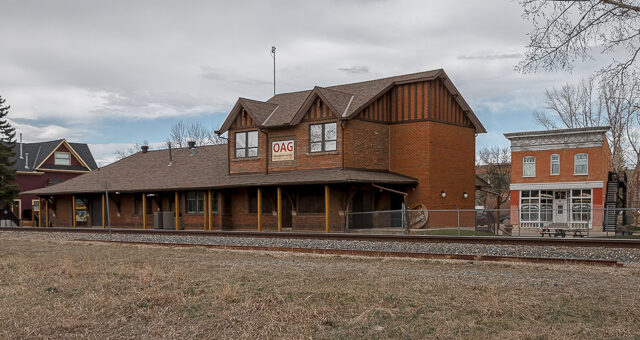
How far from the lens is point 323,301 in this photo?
10195 millimetres

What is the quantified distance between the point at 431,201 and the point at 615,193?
1249 cm

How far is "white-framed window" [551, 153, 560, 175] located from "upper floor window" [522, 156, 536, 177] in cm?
108

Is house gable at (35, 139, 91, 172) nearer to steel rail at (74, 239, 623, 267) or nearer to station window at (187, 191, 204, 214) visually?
station window at (187, 191, 204, 214)

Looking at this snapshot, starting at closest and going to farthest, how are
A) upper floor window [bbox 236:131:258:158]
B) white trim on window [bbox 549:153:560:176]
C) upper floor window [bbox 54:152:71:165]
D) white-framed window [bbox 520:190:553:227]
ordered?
upper floor window [bbox 236:131:258:158] → white trim on window [bbox 549:153:560:176] → white-framed window [bbox 520:190:553:227] → upper floor window [bbox 54:152:71:165]

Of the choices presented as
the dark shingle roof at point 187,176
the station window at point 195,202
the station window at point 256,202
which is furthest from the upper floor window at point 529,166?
the station window at point 195,202

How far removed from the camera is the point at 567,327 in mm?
8273

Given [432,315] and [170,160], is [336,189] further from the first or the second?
[432,315]

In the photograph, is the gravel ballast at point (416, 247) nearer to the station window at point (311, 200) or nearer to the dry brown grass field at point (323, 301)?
the dry brown grass field at point (323, 301)

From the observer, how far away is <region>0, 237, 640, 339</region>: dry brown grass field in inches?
333

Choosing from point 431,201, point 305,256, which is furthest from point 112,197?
point 305,256

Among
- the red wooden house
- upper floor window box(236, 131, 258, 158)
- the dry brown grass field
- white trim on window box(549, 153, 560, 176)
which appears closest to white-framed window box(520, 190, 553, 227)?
white trim on window box(549, 153, 560, 176)

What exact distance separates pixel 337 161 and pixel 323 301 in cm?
2075

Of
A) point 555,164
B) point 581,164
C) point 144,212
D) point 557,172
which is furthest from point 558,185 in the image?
point 144,212

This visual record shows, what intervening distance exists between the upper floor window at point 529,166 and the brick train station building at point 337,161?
4.11 m
